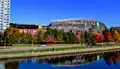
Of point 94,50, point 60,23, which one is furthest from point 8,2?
point 94,50

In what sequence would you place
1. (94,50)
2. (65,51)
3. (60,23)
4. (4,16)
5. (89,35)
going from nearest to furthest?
(65,51), (94,50), (89,35), (4,16), (60,23)

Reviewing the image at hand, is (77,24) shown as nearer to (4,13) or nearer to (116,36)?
(4,13)

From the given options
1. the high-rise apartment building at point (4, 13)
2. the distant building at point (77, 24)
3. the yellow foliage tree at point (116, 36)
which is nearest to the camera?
the yellow foliage tree at point (116, 36)

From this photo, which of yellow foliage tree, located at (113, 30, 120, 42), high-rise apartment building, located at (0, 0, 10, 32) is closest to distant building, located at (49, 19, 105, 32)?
high-rise apartment building, located at (0, 0, 10, 32)

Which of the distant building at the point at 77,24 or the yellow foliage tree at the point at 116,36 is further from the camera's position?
the distant building at the point at 77,24

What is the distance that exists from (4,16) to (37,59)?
109 metres

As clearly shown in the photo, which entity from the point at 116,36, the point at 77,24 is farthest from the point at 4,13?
the point at 116,36

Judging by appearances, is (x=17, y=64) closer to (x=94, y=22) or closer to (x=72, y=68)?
(x=72, y=68)

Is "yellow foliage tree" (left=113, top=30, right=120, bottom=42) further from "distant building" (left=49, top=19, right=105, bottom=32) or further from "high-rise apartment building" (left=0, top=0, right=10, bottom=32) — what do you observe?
"high-rise apartment building" (left=0, top=0, right=10, bottom=32)

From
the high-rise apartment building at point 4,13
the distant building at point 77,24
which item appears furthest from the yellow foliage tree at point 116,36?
the high-rise apartment building at point 4,13

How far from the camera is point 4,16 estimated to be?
15775cm

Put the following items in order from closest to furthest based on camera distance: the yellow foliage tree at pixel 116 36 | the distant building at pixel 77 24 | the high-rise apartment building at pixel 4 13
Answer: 1. the yellow foliage tree at pixel 116 36
2. the high-rise apartment building at pixel 4 13
3. the distant building at pixel 77 24

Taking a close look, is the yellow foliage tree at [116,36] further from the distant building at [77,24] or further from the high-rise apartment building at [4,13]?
the high-rise apartment building at [4,13]

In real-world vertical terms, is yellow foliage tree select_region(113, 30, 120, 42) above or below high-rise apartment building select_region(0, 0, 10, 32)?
below
